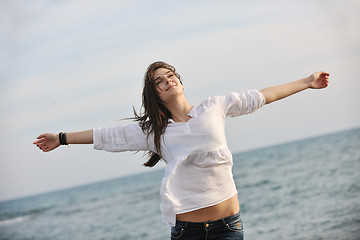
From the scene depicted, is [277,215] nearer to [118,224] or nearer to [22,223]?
[118,224]

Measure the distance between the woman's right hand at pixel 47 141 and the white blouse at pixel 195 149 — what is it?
9.3 inches

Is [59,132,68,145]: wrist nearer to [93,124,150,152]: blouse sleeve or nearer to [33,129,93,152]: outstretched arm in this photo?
[33,129,93,152]: outstretched arm

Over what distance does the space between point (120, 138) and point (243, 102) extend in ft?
2.43

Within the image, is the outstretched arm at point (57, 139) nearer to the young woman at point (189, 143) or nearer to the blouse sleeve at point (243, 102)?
the young woman at point (189, 143)

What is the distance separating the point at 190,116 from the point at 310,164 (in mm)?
20604

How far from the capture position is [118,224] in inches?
659

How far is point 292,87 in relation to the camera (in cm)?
290

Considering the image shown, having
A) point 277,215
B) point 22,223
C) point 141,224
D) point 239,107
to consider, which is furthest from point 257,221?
point 22,223

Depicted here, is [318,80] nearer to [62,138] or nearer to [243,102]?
[243,102]

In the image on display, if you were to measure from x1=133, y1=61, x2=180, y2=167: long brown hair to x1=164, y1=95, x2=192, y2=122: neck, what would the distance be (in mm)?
41

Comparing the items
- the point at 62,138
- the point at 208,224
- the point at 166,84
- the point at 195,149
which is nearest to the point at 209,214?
the point at 208,224

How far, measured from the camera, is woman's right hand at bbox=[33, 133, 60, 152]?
9.48 ft

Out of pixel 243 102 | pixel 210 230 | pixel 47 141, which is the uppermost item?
pixel 243 102

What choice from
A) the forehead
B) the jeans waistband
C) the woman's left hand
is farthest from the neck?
the woman's left hand
